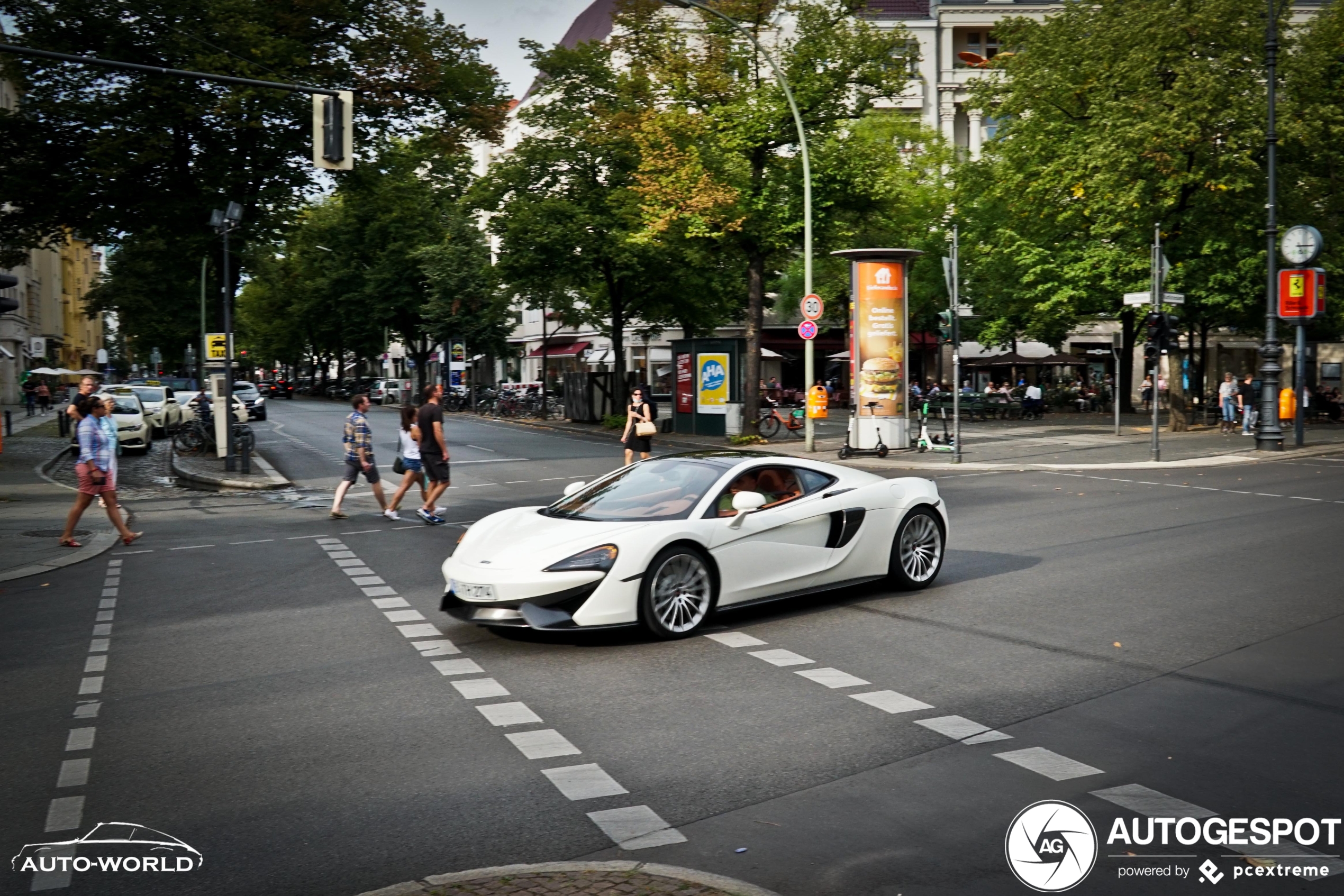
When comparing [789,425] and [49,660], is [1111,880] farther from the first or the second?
[789,425]

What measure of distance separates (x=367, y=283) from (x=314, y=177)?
43413 mm

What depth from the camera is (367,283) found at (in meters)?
70.9

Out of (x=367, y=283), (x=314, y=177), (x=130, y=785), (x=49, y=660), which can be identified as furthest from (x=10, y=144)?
(x=367, y=283)

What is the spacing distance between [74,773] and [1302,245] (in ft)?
96.8

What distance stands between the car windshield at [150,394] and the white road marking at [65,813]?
34387mm

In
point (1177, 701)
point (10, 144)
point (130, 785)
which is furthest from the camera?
point (10, 144)

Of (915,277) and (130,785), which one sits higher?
(915,277)

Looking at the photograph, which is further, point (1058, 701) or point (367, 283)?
point (367, 283)

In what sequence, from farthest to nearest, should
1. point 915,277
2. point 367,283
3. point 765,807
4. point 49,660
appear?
point 367,283
point 915,277
point 49,660
point 765,807

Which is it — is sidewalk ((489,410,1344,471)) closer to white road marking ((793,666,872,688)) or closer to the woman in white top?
the woman in white top

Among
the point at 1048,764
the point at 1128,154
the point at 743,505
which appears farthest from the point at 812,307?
the point at 1048,764

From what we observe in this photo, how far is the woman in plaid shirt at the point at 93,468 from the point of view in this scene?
48.1 feet

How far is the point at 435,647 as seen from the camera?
861cm

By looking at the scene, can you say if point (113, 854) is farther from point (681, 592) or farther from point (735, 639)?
point (735, 639)
